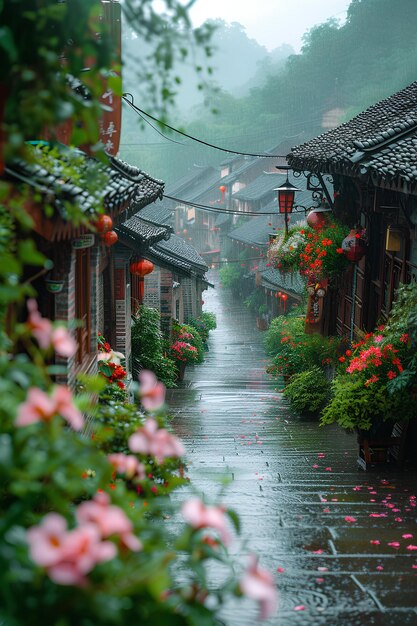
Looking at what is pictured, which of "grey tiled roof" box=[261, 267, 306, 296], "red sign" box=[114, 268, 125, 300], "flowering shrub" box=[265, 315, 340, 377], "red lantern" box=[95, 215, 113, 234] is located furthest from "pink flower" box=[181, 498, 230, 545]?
"grey tiled roof" box=[261, 267, 306, 296]

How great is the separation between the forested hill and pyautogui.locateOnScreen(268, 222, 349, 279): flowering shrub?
141 feet

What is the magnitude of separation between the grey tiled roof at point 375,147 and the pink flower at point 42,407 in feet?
24.2

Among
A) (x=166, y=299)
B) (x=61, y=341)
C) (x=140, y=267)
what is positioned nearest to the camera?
(x=61, y=341)

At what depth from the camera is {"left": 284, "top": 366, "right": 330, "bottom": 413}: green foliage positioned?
49.0ft

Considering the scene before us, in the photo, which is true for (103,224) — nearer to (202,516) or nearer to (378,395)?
(378,395)

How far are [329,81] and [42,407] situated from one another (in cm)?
6955

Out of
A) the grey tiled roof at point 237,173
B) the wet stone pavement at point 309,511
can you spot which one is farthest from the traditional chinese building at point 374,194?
the grey tiled roof at point 237,173

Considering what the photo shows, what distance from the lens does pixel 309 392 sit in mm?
15188

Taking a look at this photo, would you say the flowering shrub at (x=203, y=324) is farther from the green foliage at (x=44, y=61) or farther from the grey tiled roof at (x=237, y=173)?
the green foliage at (x=44, y=61)

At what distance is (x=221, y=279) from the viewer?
195 feet

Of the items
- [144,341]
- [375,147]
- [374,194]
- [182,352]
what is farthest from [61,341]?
[182,352]

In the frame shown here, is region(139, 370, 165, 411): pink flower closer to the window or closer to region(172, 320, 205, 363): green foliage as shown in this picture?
the window

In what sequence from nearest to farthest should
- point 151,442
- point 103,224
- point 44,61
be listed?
1. point 151,442
2. point 44,61
3. point 103,224

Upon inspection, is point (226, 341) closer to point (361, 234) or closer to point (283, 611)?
point (361, 234)
